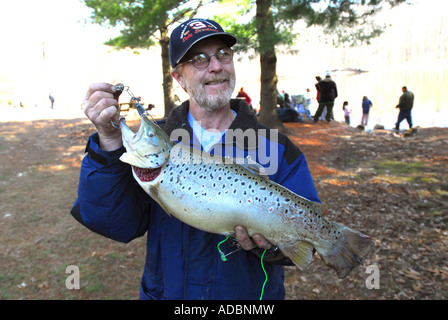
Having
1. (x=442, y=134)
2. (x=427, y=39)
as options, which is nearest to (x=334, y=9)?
(x=442, y=134)

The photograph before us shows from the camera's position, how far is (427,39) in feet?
496

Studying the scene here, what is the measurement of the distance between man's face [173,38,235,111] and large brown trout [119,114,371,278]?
523 mm

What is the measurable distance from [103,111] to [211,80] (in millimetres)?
937

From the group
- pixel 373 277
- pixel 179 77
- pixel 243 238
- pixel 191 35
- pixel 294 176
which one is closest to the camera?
pixel 243 238

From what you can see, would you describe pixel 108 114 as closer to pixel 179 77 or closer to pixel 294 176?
pixel 179 77

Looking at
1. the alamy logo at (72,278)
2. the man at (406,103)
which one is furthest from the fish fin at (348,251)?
the man at (406,103)

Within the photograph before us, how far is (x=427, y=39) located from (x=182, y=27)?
18743 centimetres

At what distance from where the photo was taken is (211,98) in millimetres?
2488

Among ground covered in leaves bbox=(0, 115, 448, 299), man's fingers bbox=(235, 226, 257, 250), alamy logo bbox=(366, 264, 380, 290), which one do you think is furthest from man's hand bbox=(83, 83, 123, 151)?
alamy logo bbox=(366, 264, 380, 290)

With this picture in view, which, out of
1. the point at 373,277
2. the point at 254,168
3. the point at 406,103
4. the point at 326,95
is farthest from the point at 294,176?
the point at 406,103

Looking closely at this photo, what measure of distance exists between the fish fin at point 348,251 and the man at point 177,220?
1.10 ft

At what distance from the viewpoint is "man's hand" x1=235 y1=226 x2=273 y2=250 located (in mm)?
2027

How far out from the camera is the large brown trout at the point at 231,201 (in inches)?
79.7

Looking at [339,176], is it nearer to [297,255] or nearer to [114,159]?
[297,255]
